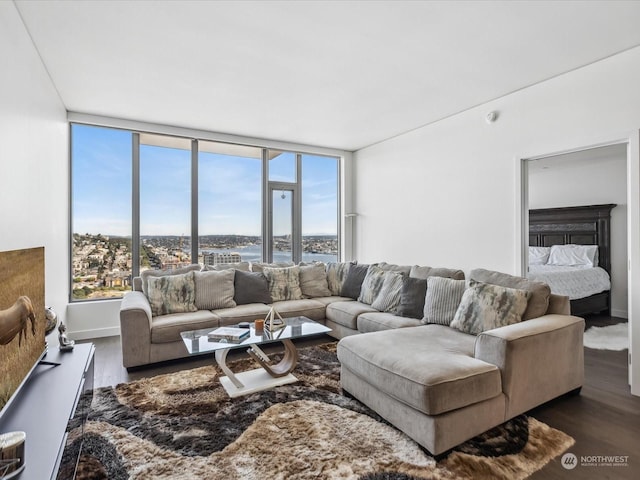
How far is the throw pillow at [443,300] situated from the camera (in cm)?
309

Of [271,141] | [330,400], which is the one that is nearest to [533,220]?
[271,141]

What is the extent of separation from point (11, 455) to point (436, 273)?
3423mm

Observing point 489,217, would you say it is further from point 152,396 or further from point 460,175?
point 152,396

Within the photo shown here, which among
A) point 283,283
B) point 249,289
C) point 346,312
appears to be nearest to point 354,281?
point 346,312

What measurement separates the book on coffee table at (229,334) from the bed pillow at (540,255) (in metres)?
5.21

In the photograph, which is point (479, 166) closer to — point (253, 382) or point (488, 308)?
point (488, 308)

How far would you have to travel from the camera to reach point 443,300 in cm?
316

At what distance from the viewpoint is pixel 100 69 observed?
121 inches

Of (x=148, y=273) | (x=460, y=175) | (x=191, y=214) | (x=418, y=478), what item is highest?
(x=460, y=175)

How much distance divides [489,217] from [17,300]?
155 inches

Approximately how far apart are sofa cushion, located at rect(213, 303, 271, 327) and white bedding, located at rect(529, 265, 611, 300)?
3.41 metres

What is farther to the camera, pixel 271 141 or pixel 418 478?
pixel 271 141

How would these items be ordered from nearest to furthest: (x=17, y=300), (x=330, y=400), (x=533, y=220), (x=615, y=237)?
(x=17, y=300) < (x=330, y=400) < (x=615, y=237) < (x=533, y=220)

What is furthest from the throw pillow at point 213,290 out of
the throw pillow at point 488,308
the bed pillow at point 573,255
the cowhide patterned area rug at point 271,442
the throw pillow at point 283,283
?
the bed pillow at point 573,255
